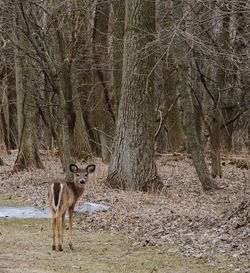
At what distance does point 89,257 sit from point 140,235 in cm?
196

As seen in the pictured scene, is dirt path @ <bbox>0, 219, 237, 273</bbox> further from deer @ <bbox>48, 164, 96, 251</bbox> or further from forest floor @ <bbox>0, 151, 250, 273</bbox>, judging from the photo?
deer @ <bbox>48, 164, 96, 251</bbox>

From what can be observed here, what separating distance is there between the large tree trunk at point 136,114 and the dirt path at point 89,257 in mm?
5143

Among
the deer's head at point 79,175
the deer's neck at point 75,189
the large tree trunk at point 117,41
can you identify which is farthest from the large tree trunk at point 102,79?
the deer's neck at point 75,189

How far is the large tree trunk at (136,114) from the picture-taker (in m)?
17.9

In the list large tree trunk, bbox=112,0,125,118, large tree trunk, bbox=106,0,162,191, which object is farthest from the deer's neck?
large tree trunk, bbox=112,0,125,118

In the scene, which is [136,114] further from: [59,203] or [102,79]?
[102,79]

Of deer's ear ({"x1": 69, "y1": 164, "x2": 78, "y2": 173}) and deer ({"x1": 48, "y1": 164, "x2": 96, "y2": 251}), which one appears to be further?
deer's ear ({"x1": 69, "y1": 164, "x2": 78, "y2": 173})

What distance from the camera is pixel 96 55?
28.3m

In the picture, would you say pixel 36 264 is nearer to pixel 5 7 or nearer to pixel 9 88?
pixel 5 7

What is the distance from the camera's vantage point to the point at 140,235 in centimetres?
1238

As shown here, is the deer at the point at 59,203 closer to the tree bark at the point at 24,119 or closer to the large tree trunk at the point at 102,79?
the tree bark at the point at 24,119

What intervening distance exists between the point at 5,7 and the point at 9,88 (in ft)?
55.6

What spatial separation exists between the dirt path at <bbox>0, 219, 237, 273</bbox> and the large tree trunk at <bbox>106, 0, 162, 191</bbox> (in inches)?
202

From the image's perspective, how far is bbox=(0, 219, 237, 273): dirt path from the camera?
31.7 ft
